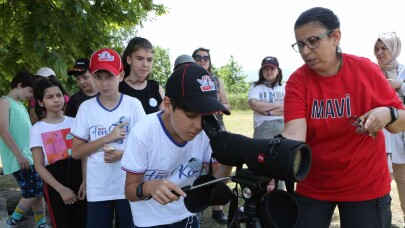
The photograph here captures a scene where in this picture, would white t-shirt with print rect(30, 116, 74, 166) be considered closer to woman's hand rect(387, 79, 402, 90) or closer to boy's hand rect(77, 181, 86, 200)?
boy's hand rect(77, 181, 86, 200)

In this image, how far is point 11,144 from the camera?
13.9 feet

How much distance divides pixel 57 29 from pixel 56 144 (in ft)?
5.82

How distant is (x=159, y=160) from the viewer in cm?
204

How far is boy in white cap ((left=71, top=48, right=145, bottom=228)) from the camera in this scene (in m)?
2.72

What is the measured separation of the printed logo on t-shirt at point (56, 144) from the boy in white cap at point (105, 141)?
58 cm

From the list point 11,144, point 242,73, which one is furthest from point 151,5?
point 242,73

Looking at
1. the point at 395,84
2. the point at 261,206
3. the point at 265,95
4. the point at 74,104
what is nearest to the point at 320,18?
the point at 261,206

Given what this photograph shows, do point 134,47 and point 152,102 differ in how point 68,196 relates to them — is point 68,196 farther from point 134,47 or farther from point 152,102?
point 134,47

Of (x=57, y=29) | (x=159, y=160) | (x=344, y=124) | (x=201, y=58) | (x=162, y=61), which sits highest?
(x=162, y=61)

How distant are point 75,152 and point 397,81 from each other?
3.15 meters

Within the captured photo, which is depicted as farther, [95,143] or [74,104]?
[74,104]

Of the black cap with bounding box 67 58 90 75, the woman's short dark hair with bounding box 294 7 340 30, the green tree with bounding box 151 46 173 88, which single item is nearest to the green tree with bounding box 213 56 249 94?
the green tree with bounding box 151 46 173 88

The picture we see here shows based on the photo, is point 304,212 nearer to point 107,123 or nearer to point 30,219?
point 107,123

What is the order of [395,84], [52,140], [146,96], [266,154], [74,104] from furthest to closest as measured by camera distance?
[395,84] → [74,104] → [146,96] → [52,140] → [266,154]
